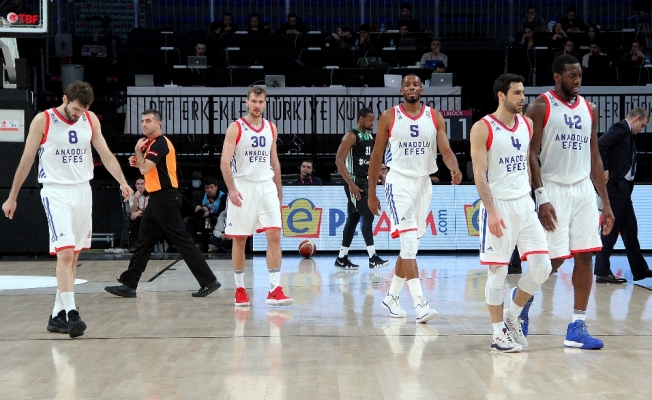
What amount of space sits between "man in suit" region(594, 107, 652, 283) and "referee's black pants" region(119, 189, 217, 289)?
4.34 m

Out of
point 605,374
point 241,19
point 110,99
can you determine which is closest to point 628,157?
point 605,374

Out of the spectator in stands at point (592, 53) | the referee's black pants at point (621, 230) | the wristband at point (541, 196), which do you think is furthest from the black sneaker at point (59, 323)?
the spectator in stands at point (592, 53)

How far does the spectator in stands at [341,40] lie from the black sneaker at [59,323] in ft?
42.3

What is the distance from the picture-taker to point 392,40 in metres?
20.3

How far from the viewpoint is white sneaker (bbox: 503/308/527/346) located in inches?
254

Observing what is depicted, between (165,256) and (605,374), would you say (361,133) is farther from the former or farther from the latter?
(605,374)

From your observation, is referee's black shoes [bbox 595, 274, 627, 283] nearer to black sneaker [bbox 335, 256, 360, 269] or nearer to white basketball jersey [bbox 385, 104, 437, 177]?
black sneaker [bbox 335, 256, 360, 269]

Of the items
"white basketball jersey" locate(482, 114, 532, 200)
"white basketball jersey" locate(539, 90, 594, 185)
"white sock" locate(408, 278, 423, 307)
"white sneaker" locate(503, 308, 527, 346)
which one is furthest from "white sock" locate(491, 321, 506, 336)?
"white sock" locate(408, 278, 423, 307)

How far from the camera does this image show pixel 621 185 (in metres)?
10.5

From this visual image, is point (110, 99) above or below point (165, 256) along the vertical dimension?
above

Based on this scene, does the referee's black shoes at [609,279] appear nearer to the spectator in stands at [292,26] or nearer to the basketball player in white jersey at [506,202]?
the basketball player in white jersey at [506,202]

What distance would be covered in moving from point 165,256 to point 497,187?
333 inches

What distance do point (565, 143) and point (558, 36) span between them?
45.6 feet

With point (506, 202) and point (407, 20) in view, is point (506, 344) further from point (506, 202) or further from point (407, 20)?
point (407, 20)
